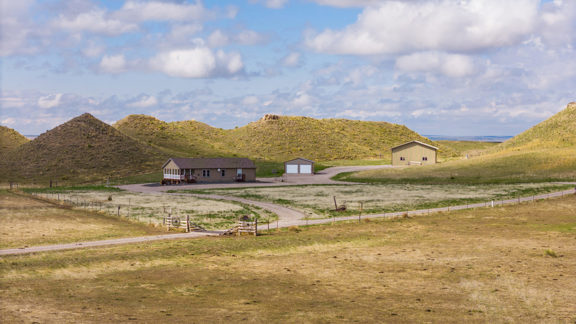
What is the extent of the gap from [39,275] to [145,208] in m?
31.2

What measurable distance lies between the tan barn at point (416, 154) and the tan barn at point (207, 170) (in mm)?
44592

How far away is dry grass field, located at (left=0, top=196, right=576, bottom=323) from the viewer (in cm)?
2027

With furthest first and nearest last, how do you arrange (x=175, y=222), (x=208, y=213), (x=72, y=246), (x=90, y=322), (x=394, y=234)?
(x=208, y=213) < (x=175, y=222) < (x=394, y=234) < (x=72, y=246) < (x=90, y=322)

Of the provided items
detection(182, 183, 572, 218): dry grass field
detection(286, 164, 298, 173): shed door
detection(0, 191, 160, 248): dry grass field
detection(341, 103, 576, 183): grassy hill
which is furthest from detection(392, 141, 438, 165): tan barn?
detection(0, 191, 160, 248): dry grass field

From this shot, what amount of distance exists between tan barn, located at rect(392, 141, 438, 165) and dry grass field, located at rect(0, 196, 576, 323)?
9125 centimetres

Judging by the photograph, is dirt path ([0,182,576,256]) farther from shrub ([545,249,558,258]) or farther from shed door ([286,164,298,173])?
shed door ([286,164,298,173])

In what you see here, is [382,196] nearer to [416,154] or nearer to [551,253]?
[551,253]

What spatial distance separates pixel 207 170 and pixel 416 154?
55.8 meters

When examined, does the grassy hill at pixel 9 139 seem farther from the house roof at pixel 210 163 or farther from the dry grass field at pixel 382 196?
the dry grass field at pixel 382 196

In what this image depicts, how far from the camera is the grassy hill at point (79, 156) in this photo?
125 metres

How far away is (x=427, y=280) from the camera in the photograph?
2595cm

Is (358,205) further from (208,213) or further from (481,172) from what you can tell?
(481,172)

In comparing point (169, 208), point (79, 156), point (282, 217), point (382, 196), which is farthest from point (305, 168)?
point (282, 217)

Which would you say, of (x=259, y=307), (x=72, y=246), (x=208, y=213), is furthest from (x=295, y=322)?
(x=208, y=213)
